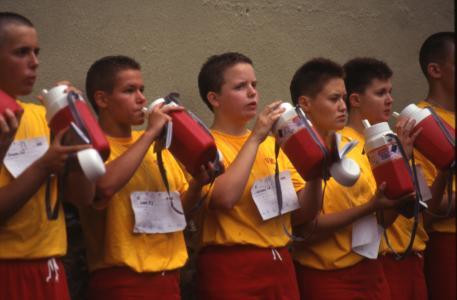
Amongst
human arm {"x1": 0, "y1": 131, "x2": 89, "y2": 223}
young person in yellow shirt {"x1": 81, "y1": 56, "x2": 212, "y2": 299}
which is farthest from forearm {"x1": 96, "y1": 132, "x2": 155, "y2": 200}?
human arm {"x1": 0, "y1": 131, "x2": 89, "y2": 223}

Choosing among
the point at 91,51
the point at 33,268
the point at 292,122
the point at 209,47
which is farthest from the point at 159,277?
the point at 209,47

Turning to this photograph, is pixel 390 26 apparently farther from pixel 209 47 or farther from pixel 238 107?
pixel 238 107

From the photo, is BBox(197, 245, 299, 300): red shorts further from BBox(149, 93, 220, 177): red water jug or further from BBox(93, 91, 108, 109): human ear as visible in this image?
BBox(93, 91, 108, 109): human ear

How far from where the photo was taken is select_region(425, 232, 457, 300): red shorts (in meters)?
4.07

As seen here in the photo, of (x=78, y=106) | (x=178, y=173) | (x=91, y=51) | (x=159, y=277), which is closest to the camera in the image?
(x=78, y=106)

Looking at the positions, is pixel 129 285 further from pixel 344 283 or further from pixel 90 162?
pixel 344 283

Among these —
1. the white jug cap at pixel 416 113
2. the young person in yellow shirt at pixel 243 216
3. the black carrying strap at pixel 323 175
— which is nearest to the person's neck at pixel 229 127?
the young person in yellow shirt at pixel 243 216

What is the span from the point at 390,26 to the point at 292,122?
2131mm

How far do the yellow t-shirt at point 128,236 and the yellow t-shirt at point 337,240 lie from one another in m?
0.67

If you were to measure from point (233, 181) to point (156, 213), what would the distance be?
32cm

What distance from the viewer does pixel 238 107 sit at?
3602 millimetres

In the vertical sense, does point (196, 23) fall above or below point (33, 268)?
above

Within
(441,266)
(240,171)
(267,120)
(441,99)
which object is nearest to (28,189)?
(240,171)

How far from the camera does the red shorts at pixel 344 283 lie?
3.67 m
